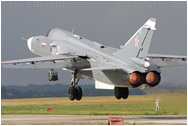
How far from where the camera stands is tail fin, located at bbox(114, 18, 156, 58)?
142 feet

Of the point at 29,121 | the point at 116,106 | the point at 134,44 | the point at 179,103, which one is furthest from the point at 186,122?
the point at 116,106

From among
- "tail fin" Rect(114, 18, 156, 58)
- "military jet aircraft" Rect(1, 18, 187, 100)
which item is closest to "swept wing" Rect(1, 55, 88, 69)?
"military jet aircraft" Rect(1, 18, 187, 100)

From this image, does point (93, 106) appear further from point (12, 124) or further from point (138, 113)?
point (12, 124)

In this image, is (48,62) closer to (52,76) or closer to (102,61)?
(52,76)

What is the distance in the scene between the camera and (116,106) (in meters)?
64.8

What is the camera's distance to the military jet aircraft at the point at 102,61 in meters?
41.7

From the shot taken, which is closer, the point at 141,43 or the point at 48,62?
the point at 141,43

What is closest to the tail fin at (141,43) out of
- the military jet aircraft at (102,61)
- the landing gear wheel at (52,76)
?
the military jet aircraft at (102,61)

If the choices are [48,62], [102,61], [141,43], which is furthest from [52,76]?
[141,43]

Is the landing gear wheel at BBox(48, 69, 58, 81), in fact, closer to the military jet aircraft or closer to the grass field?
the military jet aircraft

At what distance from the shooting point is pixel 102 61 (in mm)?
43844

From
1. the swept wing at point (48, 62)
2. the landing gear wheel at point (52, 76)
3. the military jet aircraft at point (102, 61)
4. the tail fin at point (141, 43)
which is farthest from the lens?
the swept wing at point (48, 62)

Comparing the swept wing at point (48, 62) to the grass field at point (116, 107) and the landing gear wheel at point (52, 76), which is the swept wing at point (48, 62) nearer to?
the landing gear wheel at point (52, 76)

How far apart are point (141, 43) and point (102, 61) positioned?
3.00m
